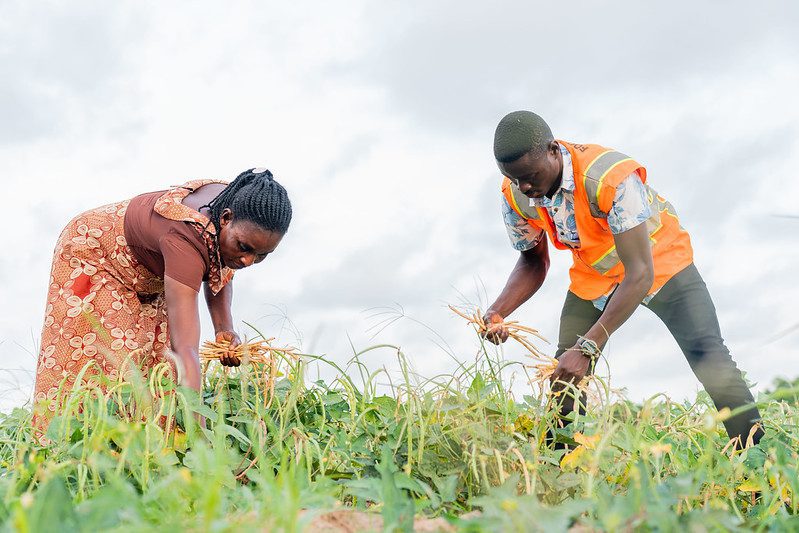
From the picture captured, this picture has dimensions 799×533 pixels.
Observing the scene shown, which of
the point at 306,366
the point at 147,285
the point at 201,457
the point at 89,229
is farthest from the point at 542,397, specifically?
the point at 89,229

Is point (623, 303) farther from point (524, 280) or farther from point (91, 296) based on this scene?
point (91, 296)

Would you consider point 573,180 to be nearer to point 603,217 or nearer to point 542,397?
point 603,217

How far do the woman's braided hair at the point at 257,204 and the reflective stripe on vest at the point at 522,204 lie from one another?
0.99 meters

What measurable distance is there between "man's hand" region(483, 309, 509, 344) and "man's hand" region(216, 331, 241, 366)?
3.03 ft

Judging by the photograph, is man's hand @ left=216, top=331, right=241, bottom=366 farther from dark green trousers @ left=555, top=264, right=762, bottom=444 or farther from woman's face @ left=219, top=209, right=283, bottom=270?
dark green trousers @ left=555, top=264, right=762, bottom=444

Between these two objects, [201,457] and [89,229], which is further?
[89,229]

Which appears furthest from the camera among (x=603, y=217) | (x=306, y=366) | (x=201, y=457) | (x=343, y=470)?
(x=603, y=217)

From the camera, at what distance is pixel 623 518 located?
1.28 m

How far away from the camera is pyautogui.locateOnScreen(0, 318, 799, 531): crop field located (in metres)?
1.28

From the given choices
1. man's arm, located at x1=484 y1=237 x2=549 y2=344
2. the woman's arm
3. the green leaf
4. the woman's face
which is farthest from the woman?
the green leaf

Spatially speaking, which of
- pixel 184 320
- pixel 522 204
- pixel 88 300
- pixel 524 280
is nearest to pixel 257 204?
pixel 184 320

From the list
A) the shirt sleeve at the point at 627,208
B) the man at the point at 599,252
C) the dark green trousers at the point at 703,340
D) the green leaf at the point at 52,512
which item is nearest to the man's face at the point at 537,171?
the man at the point at 599,252

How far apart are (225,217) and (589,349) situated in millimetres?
1361

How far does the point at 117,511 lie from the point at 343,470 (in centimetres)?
107
